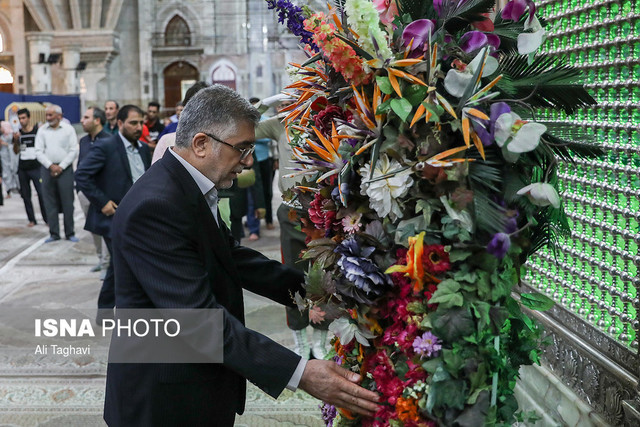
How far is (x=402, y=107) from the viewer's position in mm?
1884

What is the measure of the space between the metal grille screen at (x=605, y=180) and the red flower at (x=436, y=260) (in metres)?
0.95

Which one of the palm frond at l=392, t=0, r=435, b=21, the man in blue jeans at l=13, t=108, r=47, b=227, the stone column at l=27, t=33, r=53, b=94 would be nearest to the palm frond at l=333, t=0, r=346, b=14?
the palm frond at l=392, t=0, r=435, b=21

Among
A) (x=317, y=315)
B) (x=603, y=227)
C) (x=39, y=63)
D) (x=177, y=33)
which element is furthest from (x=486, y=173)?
(x=39, y=63)

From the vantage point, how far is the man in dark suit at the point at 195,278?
2.27 m

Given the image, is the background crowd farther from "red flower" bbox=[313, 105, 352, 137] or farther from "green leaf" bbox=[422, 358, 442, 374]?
"green leaf" bbox=[422, 358, 442, 374]

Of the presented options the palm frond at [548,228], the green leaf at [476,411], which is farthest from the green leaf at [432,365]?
the palm frond at [548,228]

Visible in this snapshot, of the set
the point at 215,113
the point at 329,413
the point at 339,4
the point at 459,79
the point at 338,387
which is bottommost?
the point at 329,413

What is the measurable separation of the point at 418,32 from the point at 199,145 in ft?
2.79

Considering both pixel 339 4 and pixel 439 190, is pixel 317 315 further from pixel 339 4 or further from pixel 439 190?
pixel 339 4

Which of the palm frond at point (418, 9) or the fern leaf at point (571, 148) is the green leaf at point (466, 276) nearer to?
the fern leaf at point (571, 148)

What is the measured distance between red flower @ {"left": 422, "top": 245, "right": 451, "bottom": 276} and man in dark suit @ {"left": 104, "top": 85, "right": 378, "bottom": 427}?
1.59ft

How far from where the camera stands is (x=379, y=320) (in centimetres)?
210

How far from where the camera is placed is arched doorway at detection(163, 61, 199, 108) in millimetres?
25656

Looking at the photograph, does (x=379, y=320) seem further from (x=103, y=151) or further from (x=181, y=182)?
(x=103, y=151)
